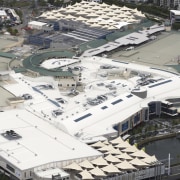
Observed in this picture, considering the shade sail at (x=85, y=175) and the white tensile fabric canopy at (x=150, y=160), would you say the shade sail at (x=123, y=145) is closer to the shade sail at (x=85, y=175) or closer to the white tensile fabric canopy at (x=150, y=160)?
the white tensile fabric canopy at (x=150, y=160)

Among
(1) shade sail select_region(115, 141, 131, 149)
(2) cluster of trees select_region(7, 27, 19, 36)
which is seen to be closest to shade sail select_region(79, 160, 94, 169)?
(1) shade sail select_region(115, 141, 131, 149)

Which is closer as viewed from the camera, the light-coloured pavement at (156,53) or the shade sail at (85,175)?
the shade sail at (85,175)

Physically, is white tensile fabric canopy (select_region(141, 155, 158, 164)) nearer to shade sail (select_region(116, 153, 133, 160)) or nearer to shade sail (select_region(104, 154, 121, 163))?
shade sail (select_region(116, 153, 133, 160))

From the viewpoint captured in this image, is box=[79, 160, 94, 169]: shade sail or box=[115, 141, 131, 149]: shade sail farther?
box=[115, 141, 131, 149]: shade sail

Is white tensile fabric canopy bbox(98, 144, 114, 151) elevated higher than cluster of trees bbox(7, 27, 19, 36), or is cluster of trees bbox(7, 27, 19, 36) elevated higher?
white tensile fabric canopy bbox(98, 144, 114, 151)

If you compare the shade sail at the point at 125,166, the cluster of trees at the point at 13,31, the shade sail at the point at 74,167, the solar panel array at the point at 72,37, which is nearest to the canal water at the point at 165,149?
the shade sail at the point at 125,166

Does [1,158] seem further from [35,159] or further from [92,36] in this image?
[92,36]

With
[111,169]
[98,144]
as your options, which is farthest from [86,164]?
[98,144]

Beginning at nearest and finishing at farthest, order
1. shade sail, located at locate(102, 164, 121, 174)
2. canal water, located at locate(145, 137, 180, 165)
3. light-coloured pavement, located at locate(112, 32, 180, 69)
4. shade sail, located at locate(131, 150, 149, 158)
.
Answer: shade sail, located at locate(102, 164, 121, 174)
shade sail, located at locate(131, 150, 149, 158)
canal water, located at locate(145, 137, 180, 165)
light-coloured pavement, located at locate(112, 32, 180, 69)
